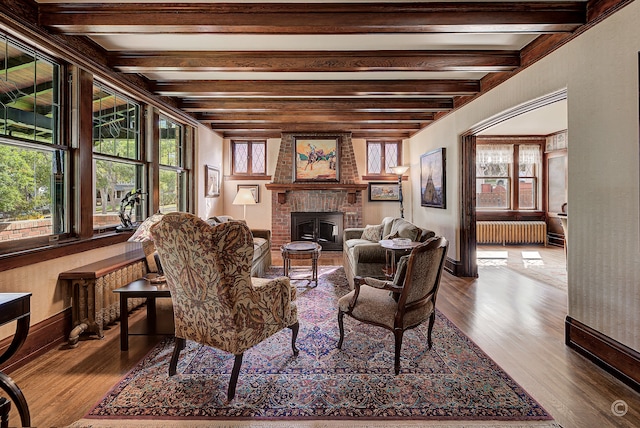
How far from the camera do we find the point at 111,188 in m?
3.65

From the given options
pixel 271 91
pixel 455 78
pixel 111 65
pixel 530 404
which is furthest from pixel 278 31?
pixel 530 404

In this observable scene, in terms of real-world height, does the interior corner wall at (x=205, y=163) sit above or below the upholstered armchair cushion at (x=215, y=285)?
above

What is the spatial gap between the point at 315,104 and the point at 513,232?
5.97 meters

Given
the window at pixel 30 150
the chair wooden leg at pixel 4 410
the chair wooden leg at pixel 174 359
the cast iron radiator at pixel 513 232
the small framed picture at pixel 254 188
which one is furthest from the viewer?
the cast iron radiator at pixel 513 232

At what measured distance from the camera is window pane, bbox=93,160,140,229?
3.41 metres

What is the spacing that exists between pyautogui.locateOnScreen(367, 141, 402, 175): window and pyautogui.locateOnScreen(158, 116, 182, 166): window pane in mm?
4148

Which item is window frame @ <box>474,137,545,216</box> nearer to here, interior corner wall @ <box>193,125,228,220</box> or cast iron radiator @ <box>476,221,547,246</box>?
cast iron radiator @ <box>476,221,547,246</box>

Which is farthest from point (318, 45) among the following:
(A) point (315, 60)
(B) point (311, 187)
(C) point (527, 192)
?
(C) point (527, 192)

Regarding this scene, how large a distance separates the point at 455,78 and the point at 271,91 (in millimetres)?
2524

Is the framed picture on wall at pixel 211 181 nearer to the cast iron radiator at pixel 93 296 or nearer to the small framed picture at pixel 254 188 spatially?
the small framed picture at pixel 254 188

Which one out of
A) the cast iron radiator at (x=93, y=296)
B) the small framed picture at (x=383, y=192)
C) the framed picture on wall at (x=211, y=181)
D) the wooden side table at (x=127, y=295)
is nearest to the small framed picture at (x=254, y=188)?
the framed picture on wall at (x=211, y=181)

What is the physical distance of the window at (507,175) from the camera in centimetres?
770

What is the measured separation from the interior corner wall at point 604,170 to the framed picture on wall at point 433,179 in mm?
2436

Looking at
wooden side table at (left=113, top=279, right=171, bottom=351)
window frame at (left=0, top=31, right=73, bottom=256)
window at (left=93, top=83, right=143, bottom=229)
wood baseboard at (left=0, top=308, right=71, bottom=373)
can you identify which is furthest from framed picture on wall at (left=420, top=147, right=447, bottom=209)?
wood baseboard at (left=0, top=308, right=71, bottom=373)
